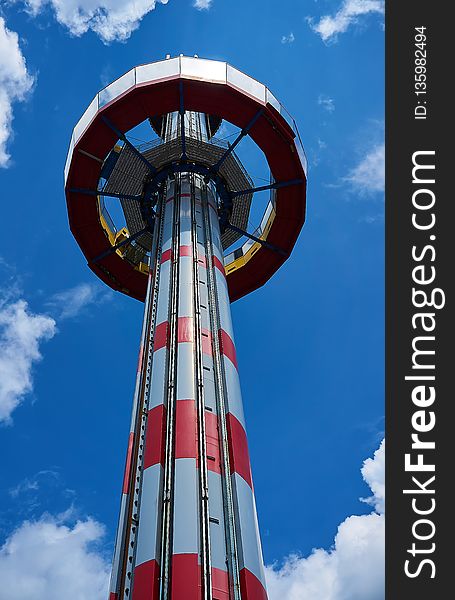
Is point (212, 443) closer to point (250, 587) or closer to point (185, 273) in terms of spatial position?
point (250, 587)

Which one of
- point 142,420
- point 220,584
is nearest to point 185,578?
point 220,584

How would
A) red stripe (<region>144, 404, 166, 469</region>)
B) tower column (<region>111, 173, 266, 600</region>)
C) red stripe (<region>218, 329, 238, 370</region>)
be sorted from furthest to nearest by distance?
red stripe (<region>218, 329, 238, 370</region>) < red stripe (<region>144, 404, 166, 469</region>) < tower column (<region>111, 173, 266, 600</region>)

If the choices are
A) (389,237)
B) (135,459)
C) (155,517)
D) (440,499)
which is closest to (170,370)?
(135,459)

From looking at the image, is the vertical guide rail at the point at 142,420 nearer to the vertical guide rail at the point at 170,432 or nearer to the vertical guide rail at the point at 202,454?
the vertical guide rail at the point at 170,432

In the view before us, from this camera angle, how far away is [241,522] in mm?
15117

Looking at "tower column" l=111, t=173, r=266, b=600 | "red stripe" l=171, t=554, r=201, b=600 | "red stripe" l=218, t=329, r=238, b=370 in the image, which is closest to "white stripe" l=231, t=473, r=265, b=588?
"tower column" l=111, t=173, r=266, b=600

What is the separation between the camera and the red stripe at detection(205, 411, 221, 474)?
1603 cm

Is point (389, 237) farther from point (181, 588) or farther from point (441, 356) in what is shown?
point (181, 588)

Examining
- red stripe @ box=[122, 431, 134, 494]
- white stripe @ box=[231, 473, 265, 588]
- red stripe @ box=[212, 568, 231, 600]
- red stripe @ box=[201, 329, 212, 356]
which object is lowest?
red stripe @ box=[212, 568, 231, 600]

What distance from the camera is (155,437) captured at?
16.7m

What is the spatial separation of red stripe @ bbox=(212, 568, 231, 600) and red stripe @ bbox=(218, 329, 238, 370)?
7.39 meters

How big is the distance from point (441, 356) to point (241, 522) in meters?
6.72

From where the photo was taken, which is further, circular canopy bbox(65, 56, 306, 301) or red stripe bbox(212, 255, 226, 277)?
circular canopy bbox(65, 56, 306, 301)

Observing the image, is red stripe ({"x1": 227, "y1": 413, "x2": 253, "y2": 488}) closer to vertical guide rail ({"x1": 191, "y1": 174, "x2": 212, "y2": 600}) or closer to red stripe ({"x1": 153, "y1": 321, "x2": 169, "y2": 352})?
vertical guide rail ({"x1": 191, "y1": 174, "x2": 212, "y2": 600})
